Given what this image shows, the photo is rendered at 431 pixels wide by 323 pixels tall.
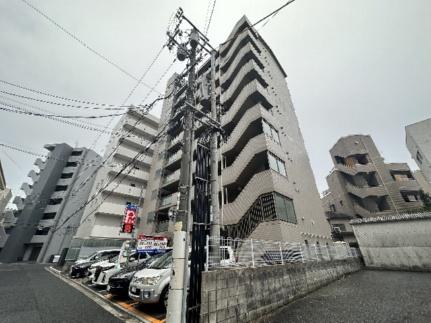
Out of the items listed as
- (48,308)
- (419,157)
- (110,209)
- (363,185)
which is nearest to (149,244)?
(48,308)

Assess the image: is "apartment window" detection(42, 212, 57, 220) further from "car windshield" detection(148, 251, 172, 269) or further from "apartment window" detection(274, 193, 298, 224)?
"apartment window" detection(274, 193, 298, 224)

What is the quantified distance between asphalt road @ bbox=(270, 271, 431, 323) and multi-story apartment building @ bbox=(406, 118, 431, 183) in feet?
81.3

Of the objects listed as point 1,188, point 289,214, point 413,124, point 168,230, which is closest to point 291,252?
point 289,214

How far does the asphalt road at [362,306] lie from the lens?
5086 mm

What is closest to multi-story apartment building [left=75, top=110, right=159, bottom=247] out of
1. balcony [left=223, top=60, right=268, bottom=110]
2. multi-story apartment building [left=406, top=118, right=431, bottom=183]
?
balcony [left=223, top=60, right=268, bottom=110]

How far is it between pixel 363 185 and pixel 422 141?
27.9 ft

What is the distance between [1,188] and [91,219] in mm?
10965

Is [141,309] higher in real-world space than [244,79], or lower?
lower

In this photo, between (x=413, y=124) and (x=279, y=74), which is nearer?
(x=279, y=74)

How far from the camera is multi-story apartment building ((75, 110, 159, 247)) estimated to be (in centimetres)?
2517

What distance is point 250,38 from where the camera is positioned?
67.5ft

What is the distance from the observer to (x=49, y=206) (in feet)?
135

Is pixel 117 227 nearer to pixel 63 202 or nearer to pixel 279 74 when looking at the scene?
pixel 63 202

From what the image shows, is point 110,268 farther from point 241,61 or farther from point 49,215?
point 49,215
